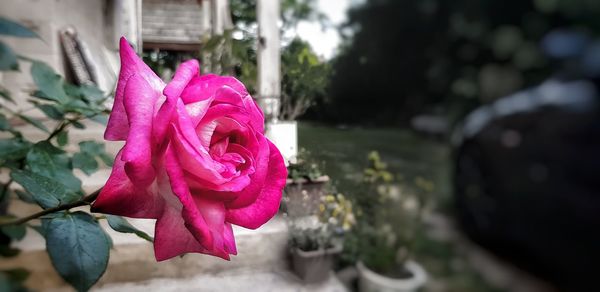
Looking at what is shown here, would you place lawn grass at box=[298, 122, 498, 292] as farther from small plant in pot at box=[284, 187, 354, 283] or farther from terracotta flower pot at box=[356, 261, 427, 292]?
terracotta flower pot at box=[356, 261, 427, 292]

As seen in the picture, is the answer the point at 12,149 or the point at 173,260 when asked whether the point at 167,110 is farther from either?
the point at 173,260

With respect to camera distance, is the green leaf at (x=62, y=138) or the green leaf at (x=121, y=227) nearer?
the green leaf at (x=121, y=227)

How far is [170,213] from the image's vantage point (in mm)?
115

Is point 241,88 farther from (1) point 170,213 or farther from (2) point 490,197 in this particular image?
(2) point 490,197

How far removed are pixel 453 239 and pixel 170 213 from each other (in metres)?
0.41

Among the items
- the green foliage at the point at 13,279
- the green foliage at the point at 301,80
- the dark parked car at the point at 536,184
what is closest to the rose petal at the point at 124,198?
the green foliage at the point at 13,279

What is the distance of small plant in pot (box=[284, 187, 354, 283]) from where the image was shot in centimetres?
39

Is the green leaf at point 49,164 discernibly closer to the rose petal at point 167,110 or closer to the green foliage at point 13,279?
the green foliage at point 13,279

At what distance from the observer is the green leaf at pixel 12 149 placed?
25 centimetres

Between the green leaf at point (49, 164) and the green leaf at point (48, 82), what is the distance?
1.9 inches

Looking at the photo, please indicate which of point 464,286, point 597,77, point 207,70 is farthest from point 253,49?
point 464,286

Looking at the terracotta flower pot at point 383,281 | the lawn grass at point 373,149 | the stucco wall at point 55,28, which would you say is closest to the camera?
the lawn grass at point 373,149

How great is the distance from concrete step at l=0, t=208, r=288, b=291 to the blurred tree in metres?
0.15

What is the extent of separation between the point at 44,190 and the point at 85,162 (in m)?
0.15
